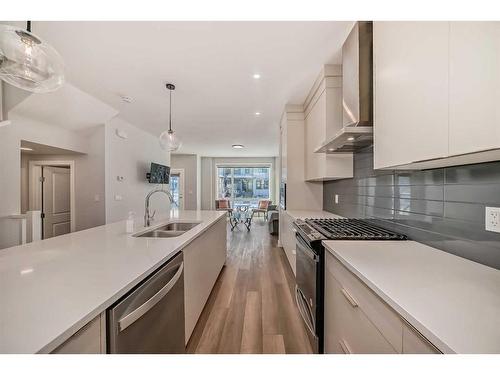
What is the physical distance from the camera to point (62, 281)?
828 millimetres

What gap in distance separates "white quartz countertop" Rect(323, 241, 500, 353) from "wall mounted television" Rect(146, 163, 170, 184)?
5185 millimetres

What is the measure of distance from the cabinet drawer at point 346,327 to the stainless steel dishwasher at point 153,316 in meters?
0.93

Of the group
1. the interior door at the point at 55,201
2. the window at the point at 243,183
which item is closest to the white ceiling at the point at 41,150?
the interior door at the point at 55,201

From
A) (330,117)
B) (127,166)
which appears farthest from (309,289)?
(127,166)

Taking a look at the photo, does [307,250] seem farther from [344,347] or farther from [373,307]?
[373,307]

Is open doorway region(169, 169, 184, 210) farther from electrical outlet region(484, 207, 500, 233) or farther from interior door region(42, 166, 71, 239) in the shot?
electrical outlet region(484, 207, 500, 233)

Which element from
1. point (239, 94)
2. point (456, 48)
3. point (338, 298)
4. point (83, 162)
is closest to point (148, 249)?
point (338, 298)

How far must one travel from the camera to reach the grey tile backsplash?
967 mm

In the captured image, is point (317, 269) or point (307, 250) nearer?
point (317, 269)

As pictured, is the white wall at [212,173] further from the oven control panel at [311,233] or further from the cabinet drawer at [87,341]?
the cabinet drawer at [87,341]

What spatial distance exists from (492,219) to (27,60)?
7.89ft

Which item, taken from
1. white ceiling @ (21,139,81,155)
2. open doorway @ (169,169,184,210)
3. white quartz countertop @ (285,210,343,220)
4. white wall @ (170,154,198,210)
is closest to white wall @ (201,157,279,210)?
white wall @ (170,154,198,210)
